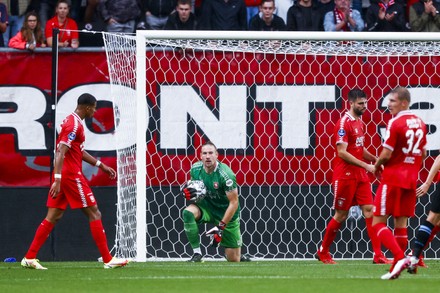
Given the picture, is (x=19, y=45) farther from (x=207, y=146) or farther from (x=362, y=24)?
(x=362, y=24)

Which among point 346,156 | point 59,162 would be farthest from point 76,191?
point 346,156

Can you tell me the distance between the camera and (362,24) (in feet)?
52.3

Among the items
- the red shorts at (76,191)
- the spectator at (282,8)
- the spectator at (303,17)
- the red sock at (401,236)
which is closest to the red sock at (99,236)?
the red shorts at (76,191)

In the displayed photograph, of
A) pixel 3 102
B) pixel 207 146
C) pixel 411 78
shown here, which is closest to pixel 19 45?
pixel 3 102

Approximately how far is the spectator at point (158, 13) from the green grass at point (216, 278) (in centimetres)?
451

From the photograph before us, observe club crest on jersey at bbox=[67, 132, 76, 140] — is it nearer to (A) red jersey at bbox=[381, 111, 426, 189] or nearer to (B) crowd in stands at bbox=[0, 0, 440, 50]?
(A) red jersey at bbox=[381, 111, 426, 189]

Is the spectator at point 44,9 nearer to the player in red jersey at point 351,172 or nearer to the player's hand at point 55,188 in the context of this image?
the player's hand at point 55,188

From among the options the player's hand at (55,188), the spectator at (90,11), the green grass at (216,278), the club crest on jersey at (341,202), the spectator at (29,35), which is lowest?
the green grass at (216,278)

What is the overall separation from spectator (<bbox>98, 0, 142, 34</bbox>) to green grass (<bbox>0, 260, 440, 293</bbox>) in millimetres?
4410

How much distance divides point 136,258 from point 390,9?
5.34 m

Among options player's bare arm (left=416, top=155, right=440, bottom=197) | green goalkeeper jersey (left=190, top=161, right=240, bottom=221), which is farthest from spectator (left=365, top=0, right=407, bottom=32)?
player's bare arm (left=416, top=155, right=440, bottom=197)

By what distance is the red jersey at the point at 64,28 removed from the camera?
49.3ft

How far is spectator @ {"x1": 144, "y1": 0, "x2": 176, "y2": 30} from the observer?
15.9 metres

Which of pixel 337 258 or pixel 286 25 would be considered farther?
pixel 286 25
